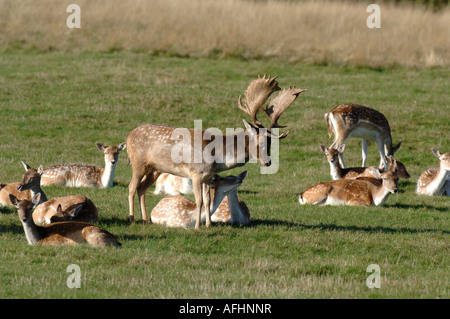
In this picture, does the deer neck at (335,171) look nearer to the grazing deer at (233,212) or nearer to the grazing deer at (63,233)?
the grazing deer at (233,212)

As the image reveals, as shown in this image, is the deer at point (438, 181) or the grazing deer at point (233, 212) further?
the deer at point (438, 181)

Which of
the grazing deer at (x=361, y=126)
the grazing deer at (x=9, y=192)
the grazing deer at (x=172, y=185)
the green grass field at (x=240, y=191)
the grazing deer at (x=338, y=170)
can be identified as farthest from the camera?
the grazing deer at (x=361, y=126)

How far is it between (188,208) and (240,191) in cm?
263

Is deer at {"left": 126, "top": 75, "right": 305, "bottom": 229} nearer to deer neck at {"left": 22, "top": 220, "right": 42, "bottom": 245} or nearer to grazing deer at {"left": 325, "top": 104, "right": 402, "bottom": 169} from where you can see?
deer neck at {"left": 22, "top": 220, "right": 42, "bottom": 245}

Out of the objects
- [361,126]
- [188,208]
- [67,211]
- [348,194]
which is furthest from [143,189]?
[361,126]

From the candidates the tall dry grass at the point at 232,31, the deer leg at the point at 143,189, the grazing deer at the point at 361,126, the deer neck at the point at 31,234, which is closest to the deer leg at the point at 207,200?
the deer leg at the point at 143,189

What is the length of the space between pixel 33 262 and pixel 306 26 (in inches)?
736

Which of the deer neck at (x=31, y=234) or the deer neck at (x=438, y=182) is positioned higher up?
the deer neck at (x=438, y=182)

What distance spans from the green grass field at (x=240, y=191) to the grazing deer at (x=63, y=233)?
156 mm

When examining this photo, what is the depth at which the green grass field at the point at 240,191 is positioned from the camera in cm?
675

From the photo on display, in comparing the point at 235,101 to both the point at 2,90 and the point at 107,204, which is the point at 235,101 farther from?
the point at 107,204

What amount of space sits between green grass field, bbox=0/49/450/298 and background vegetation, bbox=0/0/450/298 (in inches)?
1.3

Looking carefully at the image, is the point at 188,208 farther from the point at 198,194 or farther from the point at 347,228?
the point at 347,228
